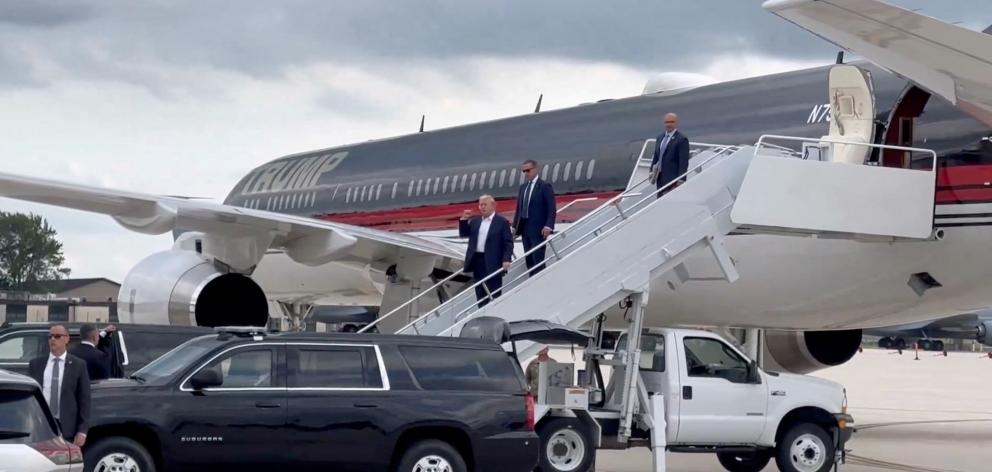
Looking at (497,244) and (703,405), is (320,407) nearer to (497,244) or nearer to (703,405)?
(497,244)

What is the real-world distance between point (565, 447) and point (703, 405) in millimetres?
1491

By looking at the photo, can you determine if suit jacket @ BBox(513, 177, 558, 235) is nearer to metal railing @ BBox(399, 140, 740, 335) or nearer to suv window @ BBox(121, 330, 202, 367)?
metal railing @ BBox(399, 140, 740, 335)

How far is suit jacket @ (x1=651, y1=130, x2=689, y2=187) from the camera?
50.4 feet

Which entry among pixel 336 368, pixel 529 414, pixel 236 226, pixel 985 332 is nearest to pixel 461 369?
pixel 529 414

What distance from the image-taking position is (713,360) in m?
14.7

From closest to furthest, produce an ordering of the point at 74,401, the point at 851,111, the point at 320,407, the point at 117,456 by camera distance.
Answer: the point at 74,401 < the point at 117,456 < the point at 320,407 < the point at 851,111

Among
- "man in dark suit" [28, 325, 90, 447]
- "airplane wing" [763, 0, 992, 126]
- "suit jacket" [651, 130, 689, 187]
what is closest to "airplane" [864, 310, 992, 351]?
"suit jacket" [651, 130, 689, 187]

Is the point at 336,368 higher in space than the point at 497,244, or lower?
lower

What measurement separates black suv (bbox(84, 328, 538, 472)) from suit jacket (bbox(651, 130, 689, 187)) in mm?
4057

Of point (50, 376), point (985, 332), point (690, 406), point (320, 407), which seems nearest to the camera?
point (50, 376)

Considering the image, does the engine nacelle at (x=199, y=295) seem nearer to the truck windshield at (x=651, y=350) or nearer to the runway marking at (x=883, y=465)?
the truck windshield at (x=651, y=350)

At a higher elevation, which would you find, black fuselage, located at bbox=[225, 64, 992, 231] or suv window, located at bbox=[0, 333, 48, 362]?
black fuselage, located at bbox=[225, 64, 992, 231]

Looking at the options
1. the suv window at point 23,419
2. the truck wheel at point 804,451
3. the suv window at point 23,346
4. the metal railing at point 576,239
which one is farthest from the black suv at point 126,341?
the suv window at point 23,419

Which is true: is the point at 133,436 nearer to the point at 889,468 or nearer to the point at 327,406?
the point at 327,406
